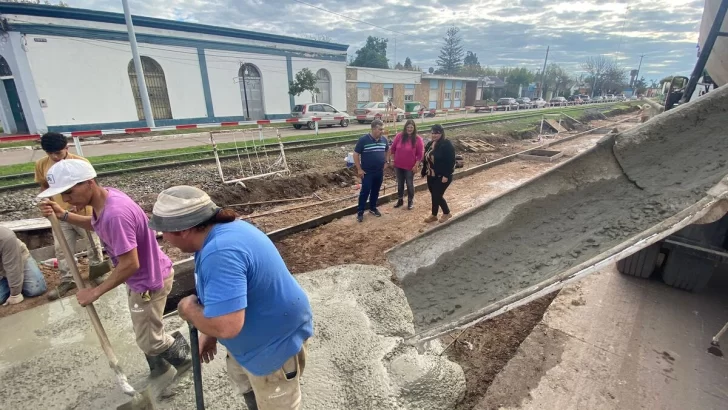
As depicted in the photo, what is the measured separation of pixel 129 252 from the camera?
84.6 inches

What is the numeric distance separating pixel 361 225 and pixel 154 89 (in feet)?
65.1

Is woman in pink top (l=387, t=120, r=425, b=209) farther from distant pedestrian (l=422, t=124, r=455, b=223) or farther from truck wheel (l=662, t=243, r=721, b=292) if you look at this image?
truck wheel (l=662, t=243, r=721, b=292)

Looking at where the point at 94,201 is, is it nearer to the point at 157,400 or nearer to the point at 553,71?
the point at 157,400

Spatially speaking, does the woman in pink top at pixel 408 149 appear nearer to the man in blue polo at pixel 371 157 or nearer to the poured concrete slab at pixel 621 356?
the man in blue polo at pixel 371 157

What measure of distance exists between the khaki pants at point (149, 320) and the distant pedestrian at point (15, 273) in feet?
7.55

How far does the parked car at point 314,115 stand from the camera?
722 inches

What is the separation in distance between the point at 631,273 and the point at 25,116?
23843 millimetres

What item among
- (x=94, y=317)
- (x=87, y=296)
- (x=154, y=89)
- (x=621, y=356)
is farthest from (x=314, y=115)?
(x=621, y=356)

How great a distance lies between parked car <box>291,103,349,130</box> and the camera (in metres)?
18.3

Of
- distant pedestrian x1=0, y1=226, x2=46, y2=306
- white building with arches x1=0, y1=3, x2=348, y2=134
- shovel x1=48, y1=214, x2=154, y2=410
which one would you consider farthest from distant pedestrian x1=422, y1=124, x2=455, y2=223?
white building with arches x1=0, y1=3, x2=348, y2=134

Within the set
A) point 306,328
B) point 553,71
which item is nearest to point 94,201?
point 306,328

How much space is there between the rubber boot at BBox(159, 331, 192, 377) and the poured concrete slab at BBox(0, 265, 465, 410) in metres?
0.10

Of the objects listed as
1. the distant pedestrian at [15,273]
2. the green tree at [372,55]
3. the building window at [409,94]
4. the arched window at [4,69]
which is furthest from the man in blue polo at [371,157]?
the green tree at [372,55]

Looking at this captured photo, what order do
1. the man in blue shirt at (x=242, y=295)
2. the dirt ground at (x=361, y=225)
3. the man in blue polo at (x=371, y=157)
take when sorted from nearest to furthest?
the man in blue shirt at (x=242, y=295)
the dirt ground at (x=361, y=225)
the man in blue polo at (x=371, y=157)
